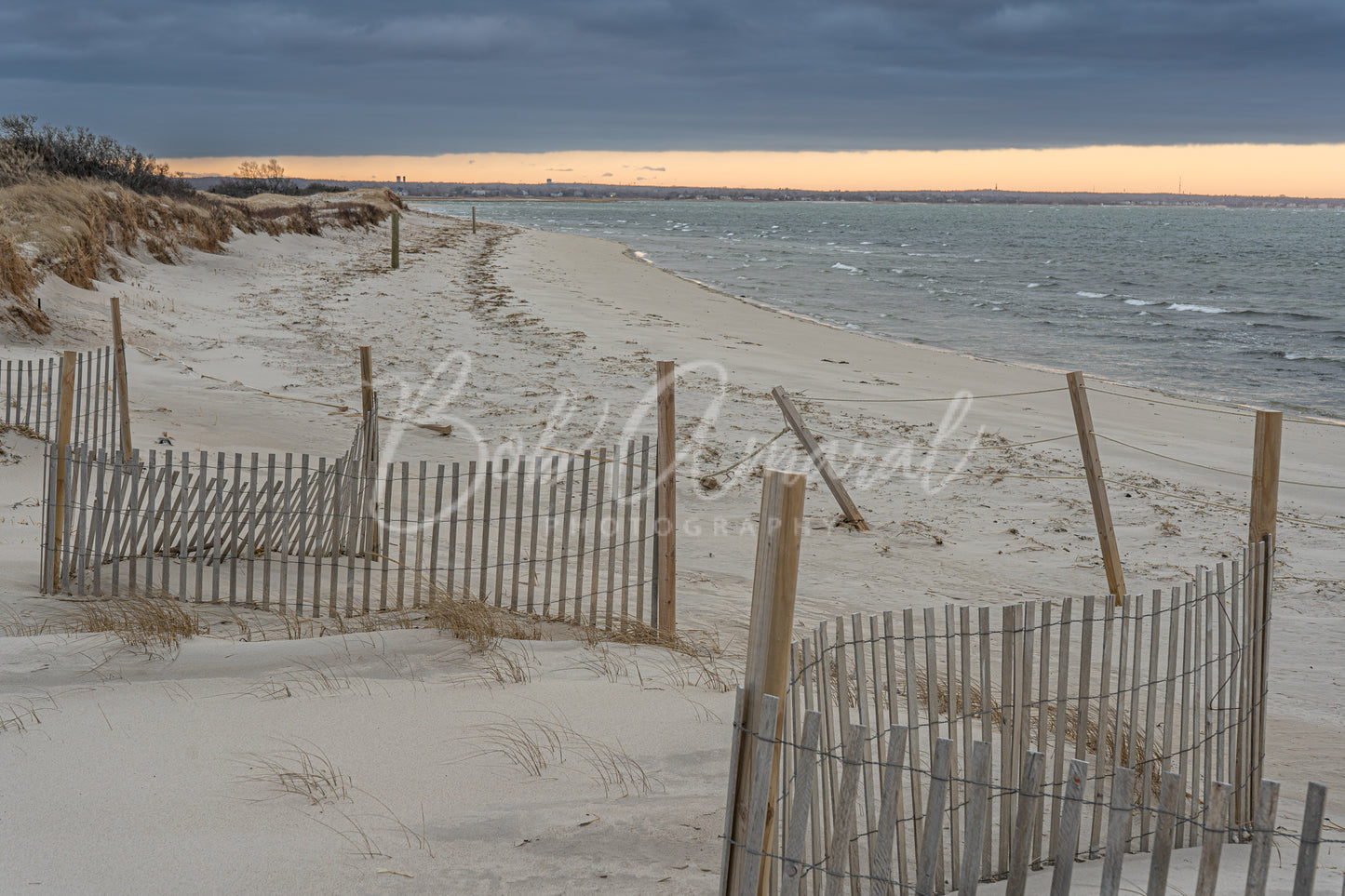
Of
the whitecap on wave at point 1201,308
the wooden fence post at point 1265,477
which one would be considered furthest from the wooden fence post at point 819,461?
the whitecap on wave at point 1201,308

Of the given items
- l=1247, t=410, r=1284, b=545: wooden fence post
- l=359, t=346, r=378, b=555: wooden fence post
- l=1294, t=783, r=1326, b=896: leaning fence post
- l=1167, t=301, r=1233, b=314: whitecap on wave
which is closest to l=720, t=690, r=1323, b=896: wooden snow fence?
l=1294, t=783, r=1326, b=896: leaning fence post

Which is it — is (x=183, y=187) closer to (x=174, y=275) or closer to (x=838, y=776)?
(x=174, y=275)

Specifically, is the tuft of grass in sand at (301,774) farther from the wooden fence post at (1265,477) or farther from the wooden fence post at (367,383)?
the wooden fence post at (1265,477)

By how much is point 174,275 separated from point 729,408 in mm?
14388

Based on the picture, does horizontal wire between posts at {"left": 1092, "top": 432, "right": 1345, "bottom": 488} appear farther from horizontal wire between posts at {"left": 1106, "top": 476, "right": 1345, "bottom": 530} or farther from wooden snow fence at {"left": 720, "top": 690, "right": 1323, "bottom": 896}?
wooden snow fence at {"left": 720, "top": 690, "right": 1323, "bottom": 896}

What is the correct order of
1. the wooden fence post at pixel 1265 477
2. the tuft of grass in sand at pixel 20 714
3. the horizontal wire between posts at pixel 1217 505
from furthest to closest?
the horizontal wire between posts at pixel 1217 505 < the wooden fence post at pixel 1265 477 < the tuft of grass in sand at pixel 20 714

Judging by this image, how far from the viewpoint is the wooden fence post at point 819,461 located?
842cm

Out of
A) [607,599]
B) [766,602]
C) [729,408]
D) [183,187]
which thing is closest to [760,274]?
[183,187]

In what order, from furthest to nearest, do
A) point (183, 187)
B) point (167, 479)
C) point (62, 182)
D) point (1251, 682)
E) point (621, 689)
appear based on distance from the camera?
1. point (183, 187)
2. point (62, 182)
3. point (167, 479)
4. point (621, 689)
5. point (1251, 682)

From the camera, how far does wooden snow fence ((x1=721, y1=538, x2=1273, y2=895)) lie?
2521mm

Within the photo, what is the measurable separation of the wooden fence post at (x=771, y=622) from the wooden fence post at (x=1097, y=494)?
5.15 meters

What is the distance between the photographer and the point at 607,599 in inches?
225

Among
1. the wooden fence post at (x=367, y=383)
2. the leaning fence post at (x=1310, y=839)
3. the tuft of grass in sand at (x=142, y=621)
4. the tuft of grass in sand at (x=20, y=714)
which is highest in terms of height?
the wooden fence post at (x=367, y=383)

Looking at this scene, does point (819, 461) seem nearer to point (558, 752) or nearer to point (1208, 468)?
point (558, 752)
